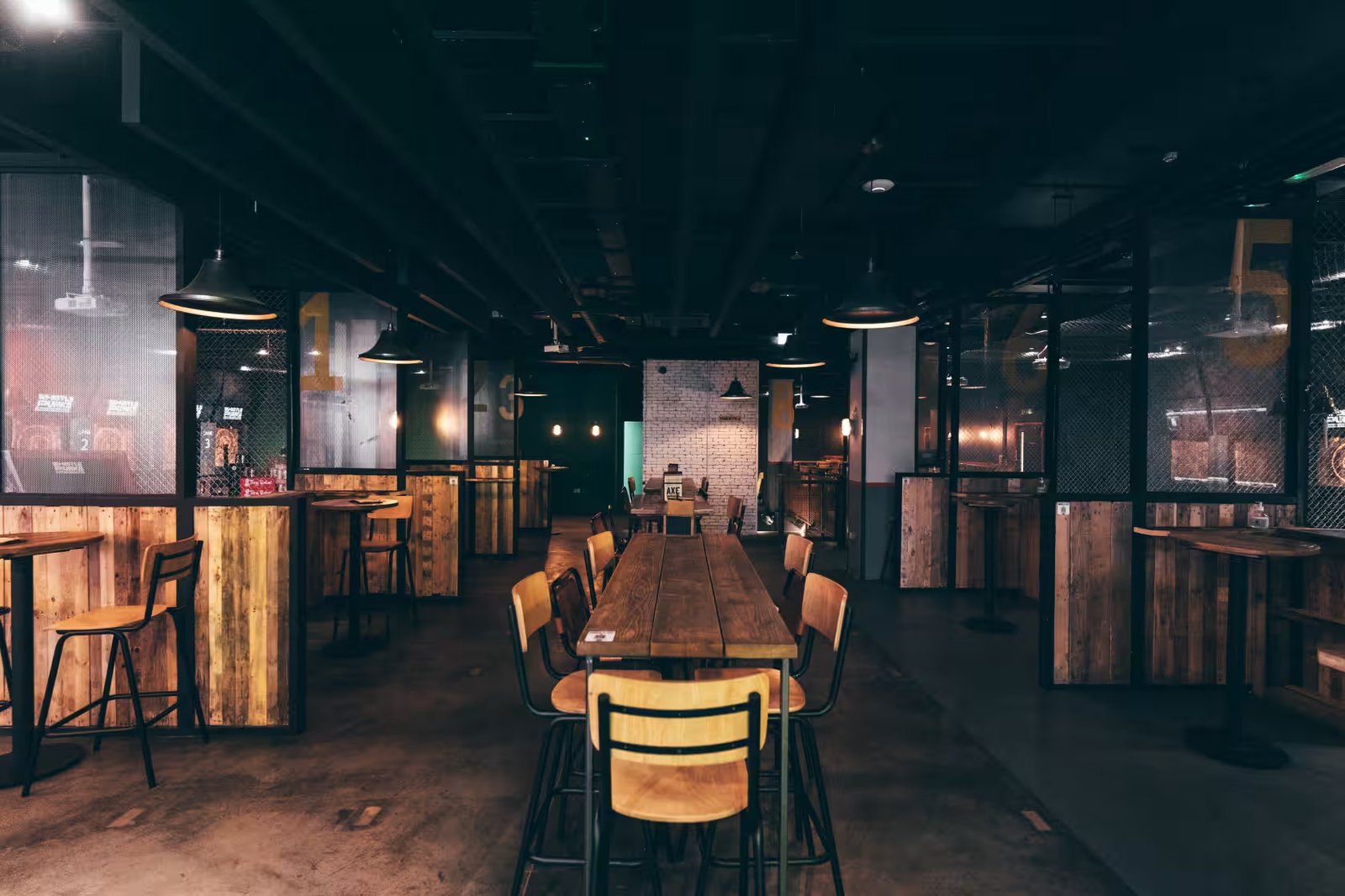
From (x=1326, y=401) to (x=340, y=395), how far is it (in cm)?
742

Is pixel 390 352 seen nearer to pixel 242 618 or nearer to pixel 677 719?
pixel 242 618

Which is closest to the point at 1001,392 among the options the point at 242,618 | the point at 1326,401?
the point at 1326,401

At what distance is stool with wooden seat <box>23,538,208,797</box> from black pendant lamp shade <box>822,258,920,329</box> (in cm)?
387

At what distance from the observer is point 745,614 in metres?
2.40

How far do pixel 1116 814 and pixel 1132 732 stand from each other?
3.56 ft

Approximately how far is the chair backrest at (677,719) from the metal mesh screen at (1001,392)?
6579mm

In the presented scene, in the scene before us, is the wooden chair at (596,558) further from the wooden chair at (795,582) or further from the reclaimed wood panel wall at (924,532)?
the reclaimed wood panel wall at (924,532)

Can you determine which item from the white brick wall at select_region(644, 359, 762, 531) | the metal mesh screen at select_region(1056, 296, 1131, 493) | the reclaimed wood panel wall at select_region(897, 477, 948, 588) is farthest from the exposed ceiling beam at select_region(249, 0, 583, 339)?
the white brick wall at select_region(644, 359, 762, 531)

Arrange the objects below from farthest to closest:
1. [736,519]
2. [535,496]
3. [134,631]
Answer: [535,496]
[736,519]
[134,631]

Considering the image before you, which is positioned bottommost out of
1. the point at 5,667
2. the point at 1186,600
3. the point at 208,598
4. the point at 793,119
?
the point at 5,667

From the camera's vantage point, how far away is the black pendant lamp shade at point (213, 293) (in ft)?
11.4

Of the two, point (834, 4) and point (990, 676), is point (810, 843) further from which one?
point (834, 4)

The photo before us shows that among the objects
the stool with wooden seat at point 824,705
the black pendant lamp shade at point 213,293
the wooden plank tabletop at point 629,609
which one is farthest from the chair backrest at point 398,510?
the stool with wooden seat at point 824,705

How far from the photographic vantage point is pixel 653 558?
3.50m
